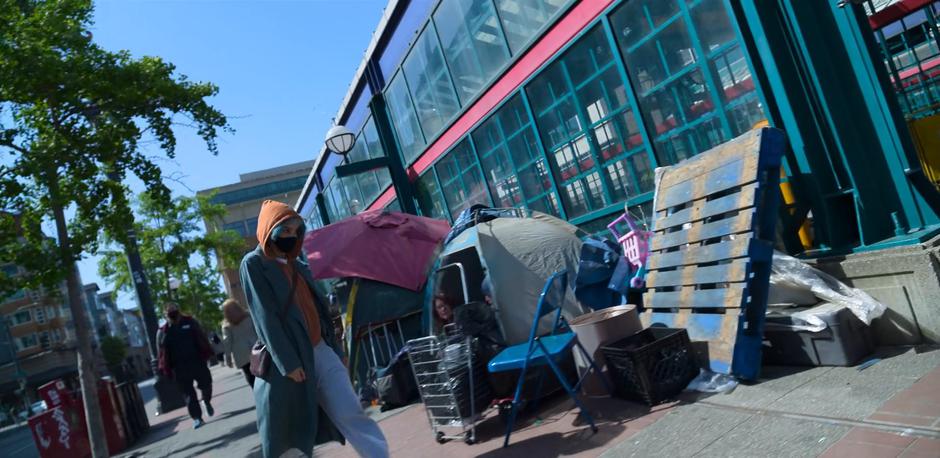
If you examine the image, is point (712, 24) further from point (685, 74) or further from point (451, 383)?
point (451, 383)

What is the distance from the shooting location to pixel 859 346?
3.92 metres

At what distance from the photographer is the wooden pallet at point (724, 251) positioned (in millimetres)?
4027

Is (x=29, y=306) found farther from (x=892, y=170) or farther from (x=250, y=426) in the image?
(x=892, y=170)

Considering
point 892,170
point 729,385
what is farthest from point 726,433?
point 892,170

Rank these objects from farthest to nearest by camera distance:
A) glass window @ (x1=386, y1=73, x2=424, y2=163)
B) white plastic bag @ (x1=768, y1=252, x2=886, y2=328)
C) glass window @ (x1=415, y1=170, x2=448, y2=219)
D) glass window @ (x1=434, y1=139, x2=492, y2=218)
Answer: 1. glass window @ (x1=386, y1=73, x2=424, y2=163)
2. glass window @ (x1=415, y1=170, x2=448, y2=219)
3. glass window @ (x1=434, y1=139, x2=492, y2=218)
4. white plastic bag @ (x1=768, y1=252, x2=886, y2=328)

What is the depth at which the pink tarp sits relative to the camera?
7832 millimetres

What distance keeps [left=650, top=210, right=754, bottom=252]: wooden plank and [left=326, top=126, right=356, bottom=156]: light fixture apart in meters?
8.43

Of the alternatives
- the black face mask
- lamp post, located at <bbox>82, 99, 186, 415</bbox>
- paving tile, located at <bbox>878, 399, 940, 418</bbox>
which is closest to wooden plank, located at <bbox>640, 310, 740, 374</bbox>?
paving tile, located at <bbox>878, 399, 940, 418</bbox>

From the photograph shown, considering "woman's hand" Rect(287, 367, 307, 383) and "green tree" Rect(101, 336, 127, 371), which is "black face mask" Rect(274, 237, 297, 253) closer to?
"woman's hand" Rect(287, 367, 307, 383)

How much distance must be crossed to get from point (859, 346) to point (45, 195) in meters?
9.31

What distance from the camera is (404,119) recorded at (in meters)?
12.3

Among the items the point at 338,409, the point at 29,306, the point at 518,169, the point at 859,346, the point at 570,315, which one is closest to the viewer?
the point at 338,409

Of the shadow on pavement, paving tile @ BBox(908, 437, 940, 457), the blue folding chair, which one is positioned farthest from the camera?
the shadow on pavement

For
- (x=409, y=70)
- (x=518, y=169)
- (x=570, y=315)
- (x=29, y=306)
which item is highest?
(x=29, y=306)
